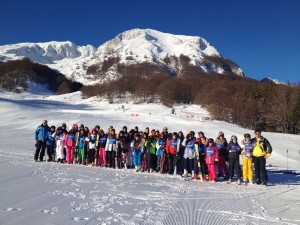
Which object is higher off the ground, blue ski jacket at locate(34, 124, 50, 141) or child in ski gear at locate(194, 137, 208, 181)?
blue ski jacket at locate(34, 124, 50, 141)

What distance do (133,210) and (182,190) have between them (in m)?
3.06

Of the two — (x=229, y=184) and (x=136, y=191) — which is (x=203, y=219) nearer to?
(x=136, y=191)

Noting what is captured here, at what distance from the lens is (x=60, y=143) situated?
603 inches

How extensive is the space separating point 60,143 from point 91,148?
61.6 inches

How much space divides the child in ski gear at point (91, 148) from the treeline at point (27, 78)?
5624 inches

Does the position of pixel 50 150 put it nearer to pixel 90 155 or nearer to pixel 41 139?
pixel 41 139

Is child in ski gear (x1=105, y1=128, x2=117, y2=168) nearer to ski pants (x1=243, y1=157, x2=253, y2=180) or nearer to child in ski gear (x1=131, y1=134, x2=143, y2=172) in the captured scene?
child in ski gear (x1=131, y1=134, x2=143, y2=172)

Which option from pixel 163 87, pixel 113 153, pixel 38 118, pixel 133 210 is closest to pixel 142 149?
pixel 113 153

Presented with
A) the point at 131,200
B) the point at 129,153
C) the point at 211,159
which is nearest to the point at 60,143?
the point at 129,153

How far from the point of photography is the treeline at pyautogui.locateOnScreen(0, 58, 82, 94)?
155750mm

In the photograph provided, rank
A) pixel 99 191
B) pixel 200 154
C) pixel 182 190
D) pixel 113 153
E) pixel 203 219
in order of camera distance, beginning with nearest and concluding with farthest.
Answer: pixel 203 219, pixel 99 191, pixel 182 190, pixel 200 154, pixel 113 153

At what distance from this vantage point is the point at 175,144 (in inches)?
533

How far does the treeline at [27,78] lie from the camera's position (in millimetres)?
155750

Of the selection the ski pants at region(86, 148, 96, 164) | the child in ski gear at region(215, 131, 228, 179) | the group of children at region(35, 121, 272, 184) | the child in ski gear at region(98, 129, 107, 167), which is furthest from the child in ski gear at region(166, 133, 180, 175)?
the ski pants at region(86, 148, 96, 164)
